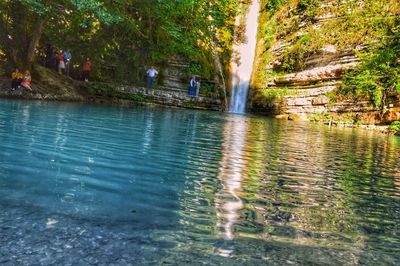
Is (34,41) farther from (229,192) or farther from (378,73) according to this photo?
(229,192)

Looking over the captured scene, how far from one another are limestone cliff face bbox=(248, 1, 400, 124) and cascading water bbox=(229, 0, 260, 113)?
71 cm

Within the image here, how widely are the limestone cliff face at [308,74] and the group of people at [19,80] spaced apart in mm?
13217

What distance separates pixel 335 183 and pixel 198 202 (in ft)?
7.31

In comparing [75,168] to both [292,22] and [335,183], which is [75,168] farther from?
[292,22]

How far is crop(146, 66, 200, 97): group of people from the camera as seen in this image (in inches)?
929

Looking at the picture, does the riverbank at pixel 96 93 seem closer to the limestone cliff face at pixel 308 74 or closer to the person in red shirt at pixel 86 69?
the person in red shirt at pixel 86 69

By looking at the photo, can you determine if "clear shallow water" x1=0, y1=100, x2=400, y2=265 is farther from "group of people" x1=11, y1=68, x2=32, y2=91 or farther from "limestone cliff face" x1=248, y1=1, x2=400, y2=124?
"limestone cliff face" x1=248, y1=1, x2=400, y2=124

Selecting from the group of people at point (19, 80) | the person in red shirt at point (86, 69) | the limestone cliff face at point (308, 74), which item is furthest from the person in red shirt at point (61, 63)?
the limestone cliff face at point (308, 74)

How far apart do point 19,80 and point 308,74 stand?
49.8 feet

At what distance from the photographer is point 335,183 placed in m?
5.02

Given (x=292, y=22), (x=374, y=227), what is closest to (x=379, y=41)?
(x=292, y=22)

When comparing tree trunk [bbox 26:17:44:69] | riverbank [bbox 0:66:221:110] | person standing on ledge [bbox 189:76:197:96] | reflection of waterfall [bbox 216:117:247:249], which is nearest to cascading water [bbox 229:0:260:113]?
riverbank [bbox 0:66:221:110]

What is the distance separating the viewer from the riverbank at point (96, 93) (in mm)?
19047

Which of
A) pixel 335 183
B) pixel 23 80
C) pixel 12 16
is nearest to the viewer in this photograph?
pixel 335 183
